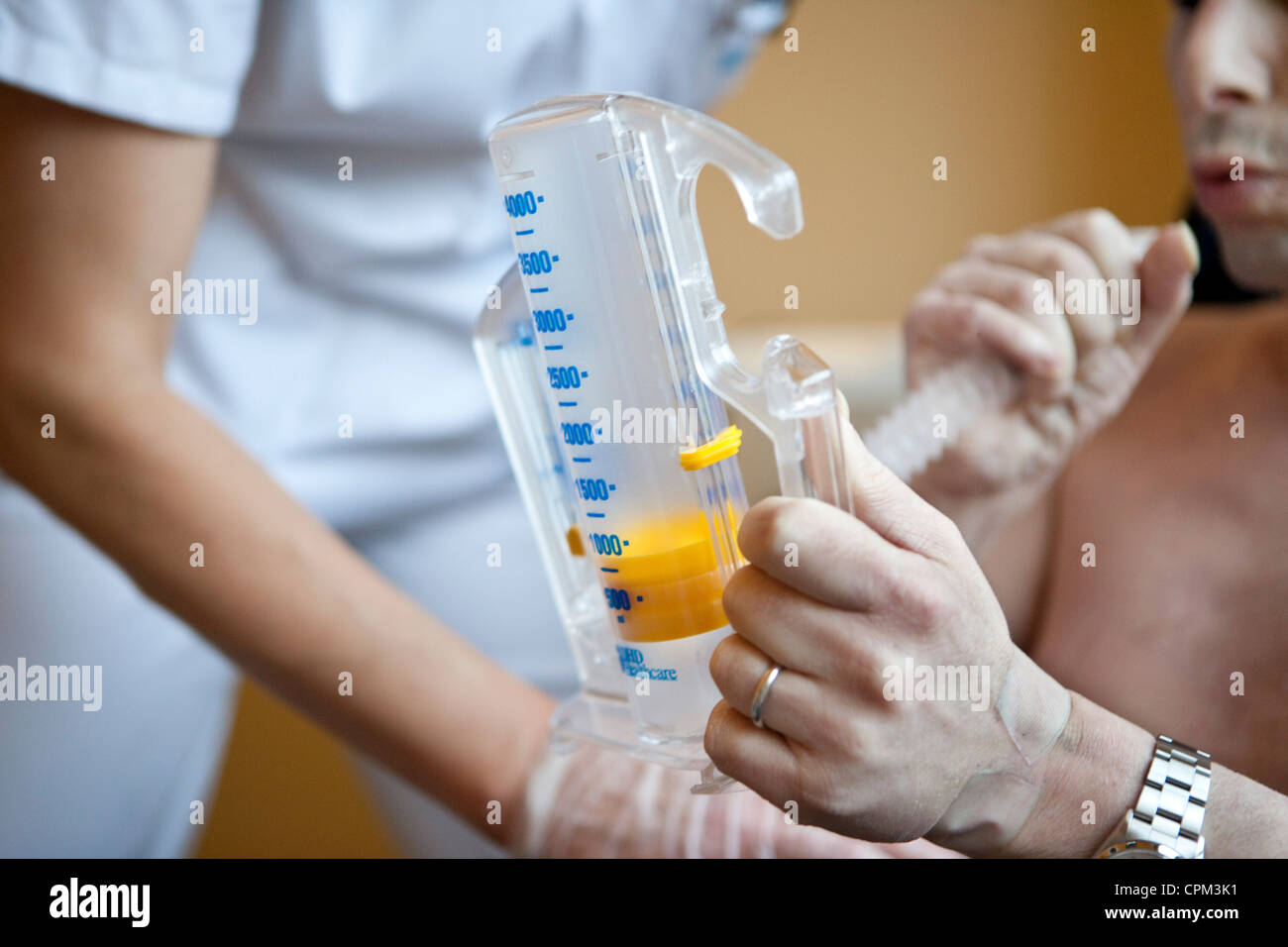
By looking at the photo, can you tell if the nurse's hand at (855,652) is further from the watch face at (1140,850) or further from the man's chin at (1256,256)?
the man's chin at (1256,256)

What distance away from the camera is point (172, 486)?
2.24 feet

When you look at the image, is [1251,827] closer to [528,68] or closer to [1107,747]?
[1107,747]

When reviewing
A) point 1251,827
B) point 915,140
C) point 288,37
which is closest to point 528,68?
point 288,37

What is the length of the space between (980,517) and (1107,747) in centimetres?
31

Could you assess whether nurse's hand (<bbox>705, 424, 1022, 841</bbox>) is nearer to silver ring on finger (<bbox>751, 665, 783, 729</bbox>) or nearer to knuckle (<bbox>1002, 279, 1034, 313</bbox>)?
silver ring on finger (<bbox>751, 665, 783, 729</bbox>)

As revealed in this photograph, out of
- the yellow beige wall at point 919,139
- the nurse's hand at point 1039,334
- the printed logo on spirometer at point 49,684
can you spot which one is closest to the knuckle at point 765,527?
the nurse's hand at point 1039,334

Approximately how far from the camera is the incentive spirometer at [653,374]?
1.41ft

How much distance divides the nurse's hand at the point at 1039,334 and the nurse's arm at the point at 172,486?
36 centimetres

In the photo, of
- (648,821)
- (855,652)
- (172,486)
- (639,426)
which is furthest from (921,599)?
(172,486)

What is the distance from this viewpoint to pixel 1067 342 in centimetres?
71

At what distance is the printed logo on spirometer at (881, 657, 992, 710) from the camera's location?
436 millimetres

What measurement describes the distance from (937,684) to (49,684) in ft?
2.21

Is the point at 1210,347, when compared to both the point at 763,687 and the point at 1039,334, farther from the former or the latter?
the point at 763,687

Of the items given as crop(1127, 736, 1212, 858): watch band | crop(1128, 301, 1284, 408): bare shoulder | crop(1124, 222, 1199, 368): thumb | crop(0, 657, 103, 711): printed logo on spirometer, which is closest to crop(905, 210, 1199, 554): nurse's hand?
crop(1124, 222, 1199, 368): thumb
